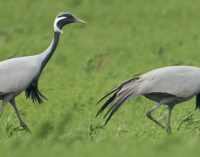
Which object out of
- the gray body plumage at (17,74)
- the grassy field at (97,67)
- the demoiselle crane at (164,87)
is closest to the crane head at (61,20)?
the gray body plumage at (17,74)

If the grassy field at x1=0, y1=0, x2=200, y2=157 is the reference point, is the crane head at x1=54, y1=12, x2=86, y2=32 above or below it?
above

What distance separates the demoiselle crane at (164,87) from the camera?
29.9 ft

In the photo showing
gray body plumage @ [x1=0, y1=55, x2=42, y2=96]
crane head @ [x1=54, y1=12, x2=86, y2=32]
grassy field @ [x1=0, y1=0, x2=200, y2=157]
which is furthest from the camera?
crane head @ [x1=54, y1=12, x2=86, y2=32]

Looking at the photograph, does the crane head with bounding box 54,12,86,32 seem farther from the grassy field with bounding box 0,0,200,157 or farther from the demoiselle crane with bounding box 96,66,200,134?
the demoiselle crane with bounding box 96,66,200,134

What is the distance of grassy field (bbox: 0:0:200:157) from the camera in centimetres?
699

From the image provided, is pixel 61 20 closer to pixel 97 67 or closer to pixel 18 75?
pixel 18 75

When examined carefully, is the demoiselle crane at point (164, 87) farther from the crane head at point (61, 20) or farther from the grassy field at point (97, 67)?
the crane head at point (61, 20)

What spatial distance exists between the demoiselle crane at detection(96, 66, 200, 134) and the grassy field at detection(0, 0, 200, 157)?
35cm

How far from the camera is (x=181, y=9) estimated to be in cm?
2147

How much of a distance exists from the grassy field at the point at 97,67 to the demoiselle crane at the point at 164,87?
1.16 feet

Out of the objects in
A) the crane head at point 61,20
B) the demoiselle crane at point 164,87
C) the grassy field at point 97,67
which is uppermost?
the crane head at point 61,20

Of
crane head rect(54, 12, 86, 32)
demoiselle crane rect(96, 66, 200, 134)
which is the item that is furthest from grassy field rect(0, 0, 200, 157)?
crane head rect(54, 12, 86, 32)

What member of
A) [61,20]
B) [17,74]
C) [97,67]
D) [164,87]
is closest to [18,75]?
[17,74]

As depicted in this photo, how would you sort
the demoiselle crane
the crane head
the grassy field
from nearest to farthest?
the grassy field, the demoiselle crane, the crane head
